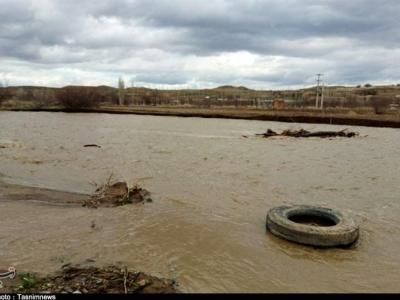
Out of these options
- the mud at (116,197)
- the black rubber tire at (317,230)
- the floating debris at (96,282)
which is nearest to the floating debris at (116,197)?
the mud at (116,197)

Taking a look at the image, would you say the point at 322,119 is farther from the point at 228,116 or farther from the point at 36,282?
the point at 36,282

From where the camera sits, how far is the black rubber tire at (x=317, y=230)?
27.2 feet

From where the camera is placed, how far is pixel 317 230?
27.6 ft

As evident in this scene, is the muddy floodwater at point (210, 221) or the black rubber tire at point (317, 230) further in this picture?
the black rubber tire at point (317, 230)

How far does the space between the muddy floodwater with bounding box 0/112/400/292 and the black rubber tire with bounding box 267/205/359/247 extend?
189 millimetres

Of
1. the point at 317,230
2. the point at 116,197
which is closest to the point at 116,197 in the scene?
the point at 116,197

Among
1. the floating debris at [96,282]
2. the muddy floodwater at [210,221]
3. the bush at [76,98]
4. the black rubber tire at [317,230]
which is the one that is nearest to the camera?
the floating debris at [96,282]

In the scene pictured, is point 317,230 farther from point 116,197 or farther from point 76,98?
point 76,98

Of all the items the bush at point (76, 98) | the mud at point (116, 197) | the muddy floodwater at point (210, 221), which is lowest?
the muddy floodwater at point (210, 221)

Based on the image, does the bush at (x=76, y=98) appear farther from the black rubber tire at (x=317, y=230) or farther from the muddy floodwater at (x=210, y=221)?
the black rubber tire at (x=317, y=230)

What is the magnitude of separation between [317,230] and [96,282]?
4789mm

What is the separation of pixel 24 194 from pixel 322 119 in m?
44.3

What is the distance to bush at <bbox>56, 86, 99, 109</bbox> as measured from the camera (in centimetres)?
7706

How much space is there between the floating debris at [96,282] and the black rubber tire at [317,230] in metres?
3.30
